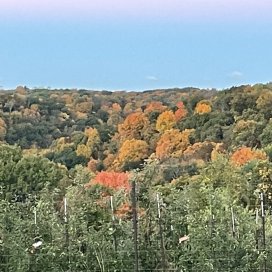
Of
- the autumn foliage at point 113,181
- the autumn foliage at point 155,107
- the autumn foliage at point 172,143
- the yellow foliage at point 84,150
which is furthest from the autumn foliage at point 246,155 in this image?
the autumn foliage at point 155,107

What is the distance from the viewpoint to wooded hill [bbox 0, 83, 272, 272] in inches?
285

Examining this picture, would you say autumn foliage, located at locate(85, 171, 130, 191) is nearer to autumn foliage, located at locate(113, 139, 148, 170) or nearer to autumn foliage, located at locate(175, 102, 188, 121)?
autumn foliage, located at locate(113, 139, 148, 170)

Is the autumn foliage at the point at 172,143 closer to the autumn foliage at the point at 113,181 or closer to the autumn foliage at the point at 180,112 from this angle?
the autumn foliage at the point at 180,112

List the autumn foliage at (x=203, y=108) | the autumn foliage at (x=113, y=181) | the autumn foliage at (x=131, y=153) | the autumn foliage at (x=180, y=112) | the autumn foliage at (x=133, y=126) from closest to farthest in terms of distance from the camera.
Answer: the autumn foliage at (x=113, y=181)
the autumn foliage at (x=131, y=153)
the autumn foliage at (x=133, y=126)
the autumn foliage at (x=203, y=108)
the autumn foliage at (x=180, y=112)

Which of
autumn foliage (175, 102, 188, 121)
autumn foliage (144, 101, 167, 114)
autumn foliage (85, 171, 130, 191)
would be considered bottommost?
autumn foliage (85, 171, 130, 191)

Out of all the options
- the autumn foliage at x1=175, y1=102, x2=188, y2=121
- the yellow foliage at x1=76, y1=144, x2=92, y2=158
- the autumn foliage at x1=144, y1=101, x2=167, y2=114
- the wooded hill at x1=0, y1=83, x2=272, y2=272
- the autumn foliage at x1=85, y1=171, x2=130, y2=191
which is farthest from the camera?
the autumn foliage at x1=144, y1=101, x2=167, y2=114

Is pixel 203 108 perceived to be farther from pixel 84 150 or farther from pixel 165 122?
pixel 84 150

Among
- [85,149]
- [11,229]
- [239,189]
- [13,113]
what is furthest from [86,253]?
[13,113]

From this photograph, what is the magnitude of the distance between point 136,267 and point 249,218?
2.16 meters

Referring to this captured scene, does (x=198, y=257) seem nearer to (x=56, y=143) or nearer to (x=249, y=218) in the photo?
(x=249, y=218)

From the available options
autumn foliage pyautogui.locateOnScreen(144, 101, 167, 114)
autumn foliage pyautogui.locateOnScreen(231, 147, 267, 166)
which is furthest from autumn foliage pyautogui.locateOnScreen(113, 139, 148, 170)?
autumn foliage pyautogui.locateOnScreen(144, 101, 167, 114)

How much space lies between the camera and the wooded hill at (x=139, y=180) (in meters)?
7.25

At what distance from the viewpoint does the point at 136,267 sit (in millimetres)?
6871

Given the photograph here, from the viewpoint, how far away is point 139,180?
305 inches
